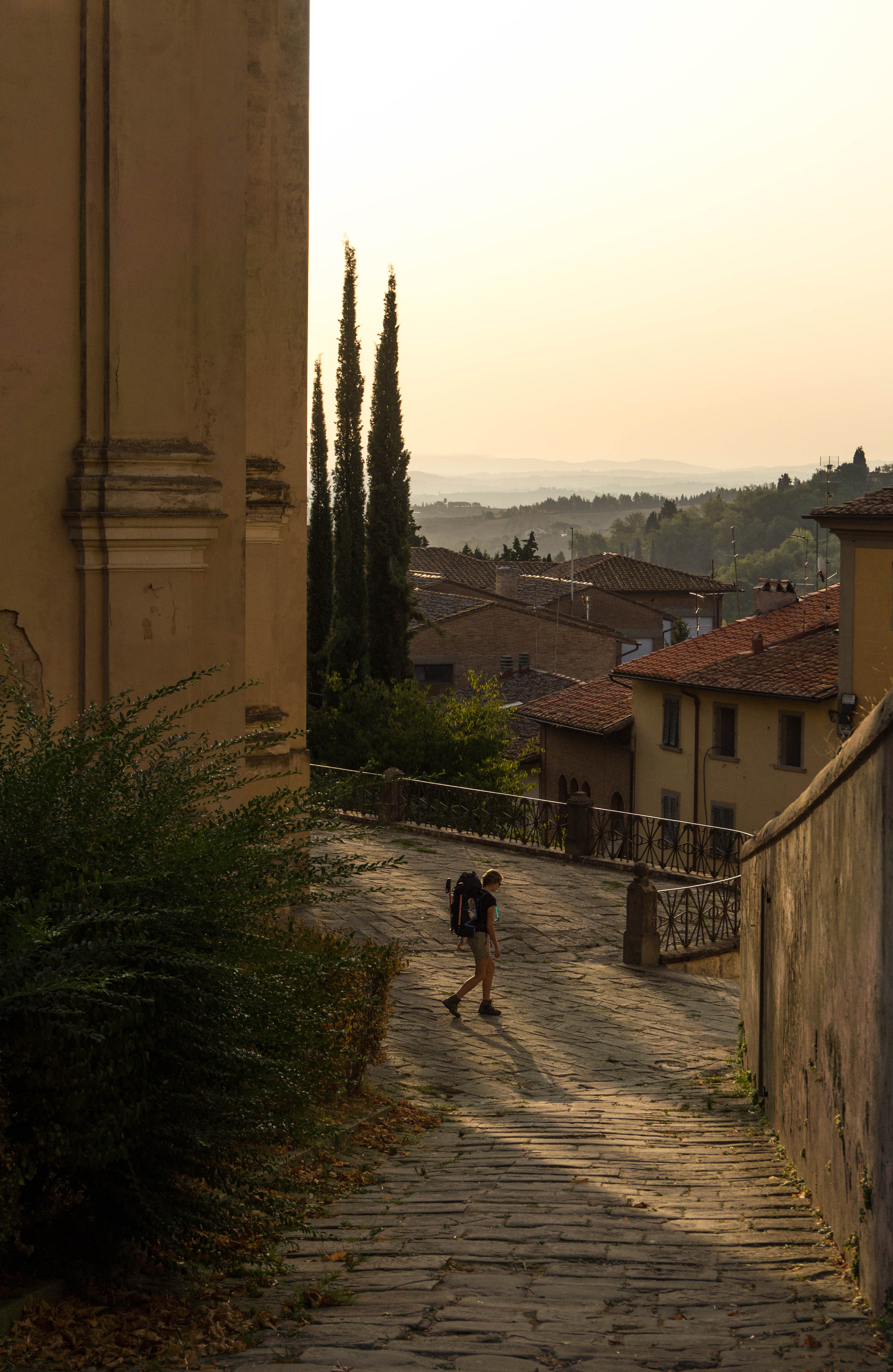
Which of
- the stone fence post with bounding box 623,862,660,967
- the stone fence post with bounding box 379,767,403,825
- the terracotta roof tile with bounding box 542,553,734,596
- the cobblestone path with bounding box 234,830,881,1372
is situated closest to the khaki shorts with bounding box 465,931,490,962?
the cobblestone path with bounding box 234,830,881,1372

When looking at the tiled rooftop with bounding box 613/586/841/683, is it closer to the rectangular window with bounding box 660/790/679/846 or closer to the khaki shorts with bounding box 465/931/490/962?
the rectangular window with bounding box 660/790/679/846

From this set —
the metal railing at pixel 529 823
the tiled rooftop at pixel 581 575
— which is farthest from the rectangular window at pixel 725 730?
the tiled rooftop at pixel 581 575

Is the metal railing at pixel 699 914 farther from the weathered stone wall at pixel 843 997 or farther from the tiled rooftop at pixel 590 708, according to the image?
the tiled rooftop at pixel 590 708

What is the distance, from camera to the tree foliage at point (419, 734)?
30.4 meters

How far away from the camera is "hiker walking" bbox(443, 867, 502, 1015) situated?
1248 centimetres

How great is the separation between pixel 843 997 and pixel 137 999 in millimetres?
2900

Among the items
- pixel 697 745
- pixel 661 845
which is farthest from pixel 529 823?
pixel 697 745

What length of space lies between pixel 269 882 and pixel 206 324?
4.59 meters

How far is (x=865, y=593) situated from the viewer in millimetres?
33406

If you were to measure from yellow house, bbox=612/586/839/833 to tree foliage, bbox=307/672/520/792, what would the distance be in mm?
8772

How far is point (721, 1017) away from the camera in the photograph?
1358cm

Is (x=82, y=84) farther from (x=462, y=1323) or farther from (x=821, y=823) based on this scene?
(x=462, y=1323)

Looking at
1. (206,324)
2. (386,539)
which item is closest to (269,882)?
(206,324)

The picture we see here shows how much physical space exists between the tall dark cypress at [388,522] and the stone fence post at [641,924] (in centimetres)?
2119
